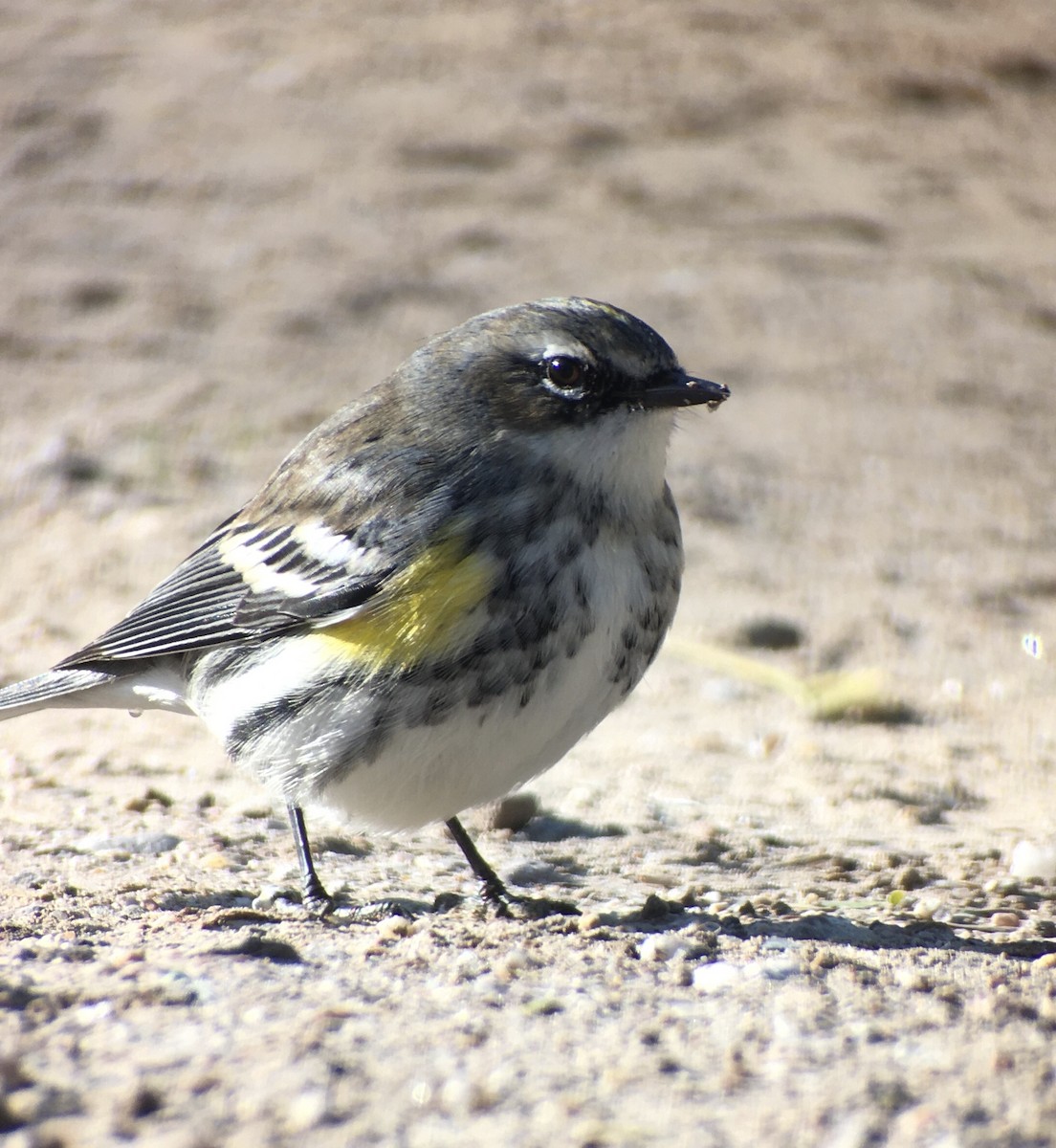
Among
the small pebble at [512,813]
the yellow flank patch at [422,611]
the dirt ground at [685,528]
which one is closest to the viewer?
the dirt ground at [685,528]

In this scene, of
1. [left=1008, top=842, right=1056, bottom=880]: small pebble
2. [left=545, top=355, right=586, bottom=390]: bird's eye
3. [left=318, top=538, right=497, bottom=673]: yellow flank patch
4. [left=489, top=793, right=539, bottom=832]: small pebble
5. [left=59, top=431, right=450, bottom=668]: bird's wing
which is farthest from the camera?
[left=489, top=793, right=539, bottom=832]: small pebble

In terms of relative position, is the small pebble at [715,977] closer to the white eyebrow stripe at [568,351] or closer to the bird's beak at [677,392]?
the bird's beak at [677,392]

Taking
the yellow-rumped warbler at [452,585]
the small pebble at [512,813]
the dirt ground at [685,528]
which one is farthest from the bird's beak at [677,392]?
the small pebble at [512,813]

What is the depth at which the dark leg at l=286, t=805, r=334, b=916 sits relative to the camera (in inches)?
169

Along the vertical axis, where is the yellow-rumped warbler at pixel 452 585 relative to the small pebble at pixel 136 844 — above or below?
above

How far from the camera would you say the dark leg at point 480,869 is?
4.58 meters

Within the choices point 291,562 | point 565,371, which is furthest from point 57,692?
point 565,371

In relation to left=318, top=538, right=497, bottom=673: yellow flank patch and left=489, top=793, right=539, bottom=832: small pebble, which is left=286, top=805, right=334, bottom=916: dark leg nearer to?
left=318, top=538, right=497, bottom=673: yellow flank patch

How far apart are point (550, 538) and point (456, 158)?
792cm

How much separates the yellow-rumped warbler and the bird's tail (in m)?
0.15

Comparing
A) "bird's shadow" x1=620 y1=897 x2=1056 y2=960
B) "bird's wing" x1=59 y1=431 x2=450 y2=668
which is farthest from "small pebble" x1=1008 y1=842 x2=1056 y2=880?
"bird's wing" x1=59 y1=431 x2=450 y2=668

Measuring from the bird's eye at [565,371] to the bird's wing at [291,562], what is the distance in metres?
0.45

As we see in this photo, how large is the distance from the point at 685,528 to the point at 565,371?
359 cm

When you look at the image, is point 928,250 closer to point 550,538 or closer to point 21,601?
point 21,601
